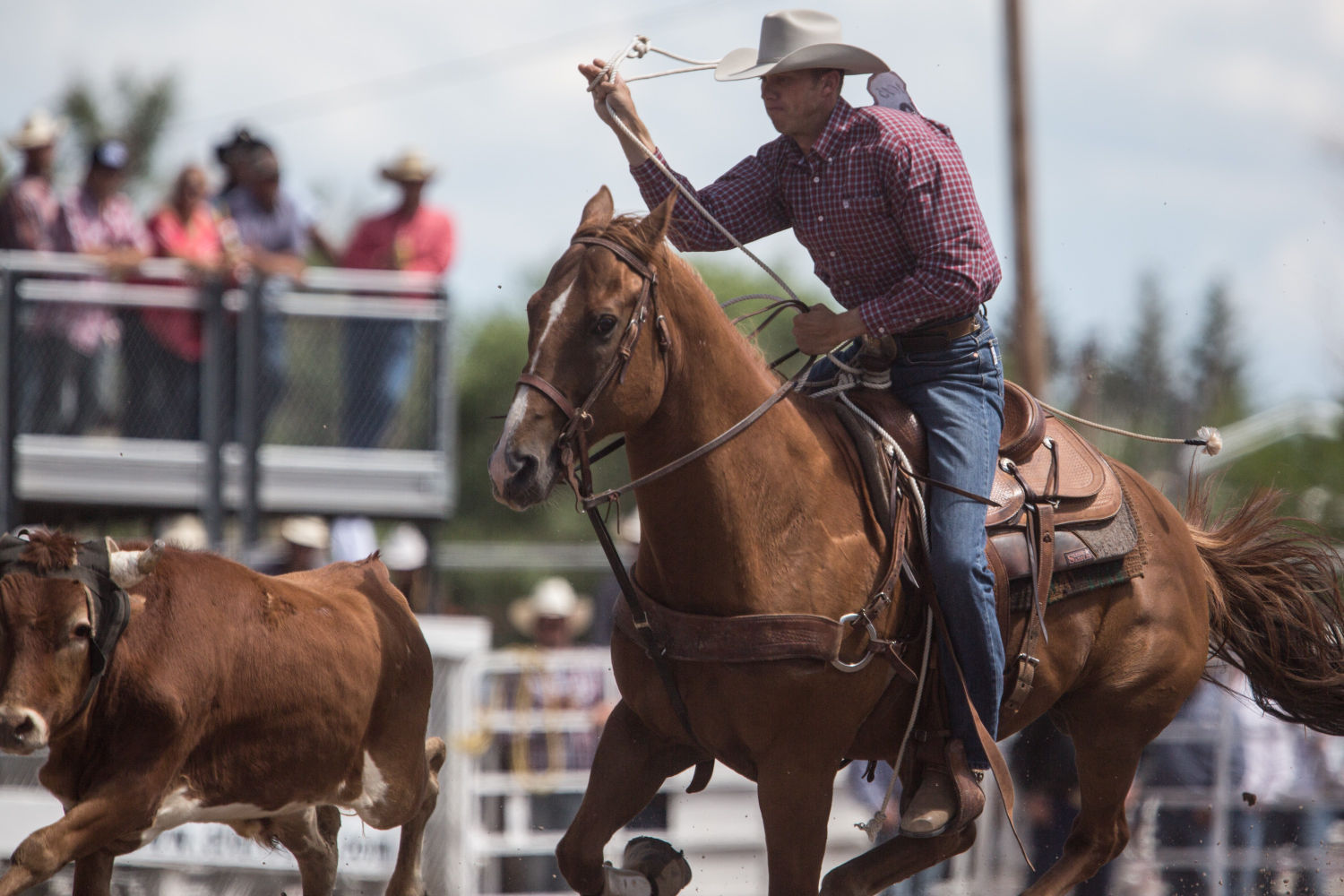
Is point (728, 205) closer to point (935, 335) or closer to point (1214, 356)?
point (935, 335)

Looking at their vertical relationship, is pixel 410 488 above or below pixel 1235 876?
above

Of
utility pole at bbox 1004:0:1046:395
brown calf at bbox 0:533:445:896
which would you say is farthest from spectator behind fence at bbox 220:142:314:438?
utility pole at bbox 1004:0:1046:395

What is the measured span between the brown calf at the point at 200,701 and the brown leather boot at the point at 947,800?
1598 millimetres

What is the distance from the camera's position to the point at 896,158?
14.5 feet

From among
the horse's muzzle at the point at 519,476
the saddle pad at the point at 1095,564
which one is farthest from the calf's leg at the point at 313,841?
the saddle pad at the point at 1095,564

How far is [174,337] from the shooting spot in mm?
9000

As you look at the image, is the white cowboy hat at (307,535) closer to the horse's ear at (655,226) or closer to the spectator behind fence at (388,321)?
the spectator behind fence at (388,321)

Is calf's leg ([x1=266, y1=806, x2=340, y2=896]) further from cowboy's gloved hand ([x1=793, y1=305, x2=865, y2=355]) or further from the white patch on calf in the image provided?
cowboy's gloved hand ([x1=793, y1=305, x2=865, y2=355])

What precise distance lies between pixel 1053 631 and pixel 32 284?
6447 millimetres

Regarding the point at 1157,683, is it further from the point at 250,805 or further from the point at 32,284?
the point at 32,284

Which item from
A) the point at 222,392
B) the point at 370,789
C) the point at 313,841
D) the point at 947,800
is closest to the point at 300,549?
the point at 222,392

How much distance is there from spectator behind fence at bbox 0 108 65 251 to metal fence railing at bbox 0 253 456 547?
0.33 meters

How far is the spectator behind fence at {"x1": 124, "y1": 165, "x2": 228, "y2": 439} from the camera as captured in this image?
8984 mm

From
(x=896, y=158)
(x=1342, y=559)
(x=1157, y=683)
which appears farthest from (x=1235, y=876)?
(x=896, y=158)
